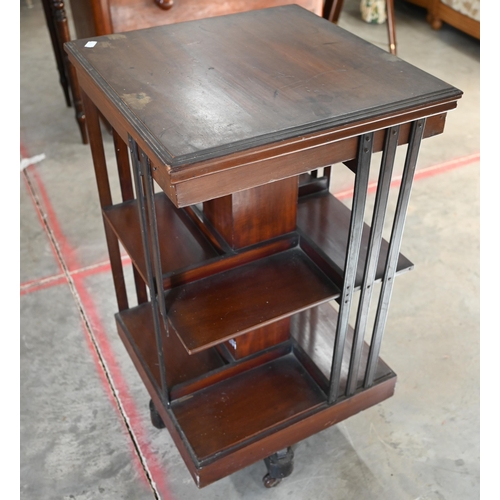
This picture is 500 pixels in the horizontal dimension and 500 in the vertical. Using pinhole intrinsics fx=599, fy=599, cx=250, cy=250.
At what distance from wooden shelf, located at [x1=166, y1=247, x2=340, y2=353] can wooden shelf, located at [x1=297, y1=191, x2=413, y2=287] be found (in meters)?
0.05

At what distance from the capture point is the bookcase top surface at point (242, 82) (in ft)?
3.48

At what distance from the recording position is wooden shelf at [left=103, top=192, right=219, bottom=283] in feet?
4.64

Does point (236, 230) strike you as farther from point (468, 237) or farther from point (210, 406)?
point (468, 237)

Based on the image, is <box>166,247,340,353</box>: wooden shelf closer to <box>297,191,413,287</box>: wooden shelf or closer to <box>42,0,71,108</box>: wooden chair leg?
<box>297,191,413,287</box>: wooden shelf

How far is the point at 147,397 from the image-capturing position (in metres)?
1.92

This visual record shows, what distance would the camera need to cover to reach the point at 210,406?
1.53 metres

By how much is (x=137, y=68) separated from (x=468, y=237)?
70.8 inches

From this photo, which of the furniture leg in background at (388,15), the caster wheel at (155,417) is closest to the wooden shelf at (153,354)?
the caster wheel at (155,417)

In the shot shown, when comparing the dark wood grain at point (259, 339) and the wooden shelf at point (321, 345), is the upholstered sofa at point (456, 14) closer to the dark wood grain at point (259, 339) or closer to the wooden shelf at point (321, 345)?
the wooden shelf at point (321, 345)

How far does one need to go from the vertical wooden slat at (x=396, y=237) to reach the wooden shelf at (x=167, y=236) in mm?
418

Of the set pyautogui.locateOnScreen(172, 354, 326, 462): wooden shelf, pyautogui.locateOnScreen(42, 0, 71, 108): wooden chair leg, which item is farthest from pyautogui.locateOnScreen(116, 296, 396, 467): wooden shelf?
pyautogui.locateOnScreen(42, 0, 71, 108): wooden chair leg

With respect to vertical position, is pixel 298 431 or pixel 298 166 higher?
pixel 298 166

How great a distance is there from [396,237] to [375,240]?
2.3 inches
